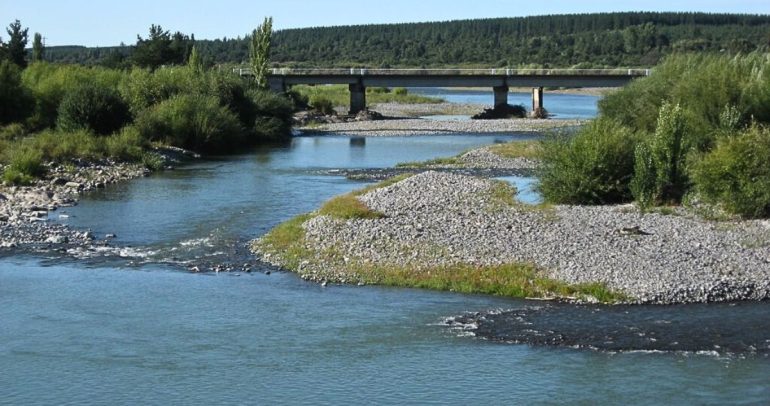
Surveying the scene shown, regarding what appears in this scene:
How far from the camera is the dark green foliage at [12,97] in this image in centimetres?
6788

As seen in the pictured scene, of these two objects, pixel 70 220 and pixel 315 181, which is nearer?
pixel 70 220

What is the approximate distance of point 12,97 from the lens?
68.9m

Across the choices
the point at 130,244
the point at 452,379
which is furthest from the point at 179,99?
the point at 452,379

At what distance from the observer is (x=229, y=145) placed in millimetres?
70000

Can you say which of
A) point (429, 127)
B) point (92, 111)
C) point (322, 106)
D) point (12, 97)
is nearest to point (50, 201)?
point (92, 111)

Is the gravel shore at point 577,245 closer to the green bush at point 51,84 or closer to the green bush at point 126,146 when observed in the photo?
the green bush at point 126,146

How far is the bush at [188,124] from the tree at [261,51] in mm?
28188

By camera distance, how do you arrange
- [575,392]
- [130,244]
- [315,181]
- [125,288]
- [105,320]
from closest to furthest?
[575,392] < [105,320] < [125,288] < [130,244] < [315,181]

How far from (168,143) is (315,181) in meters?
17.4

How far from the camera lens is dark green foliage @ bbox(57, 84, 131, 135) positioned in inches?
2438

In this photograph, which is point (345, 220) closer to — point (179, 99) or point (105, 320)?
point (105, 320)

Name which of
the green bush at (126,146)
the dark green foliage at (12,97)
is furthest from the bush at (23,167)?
the dark green foliage at (12,97)

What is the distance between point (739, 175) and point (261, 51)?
2742 inches

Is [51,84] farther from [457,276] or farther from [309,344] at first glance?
[309,344]
